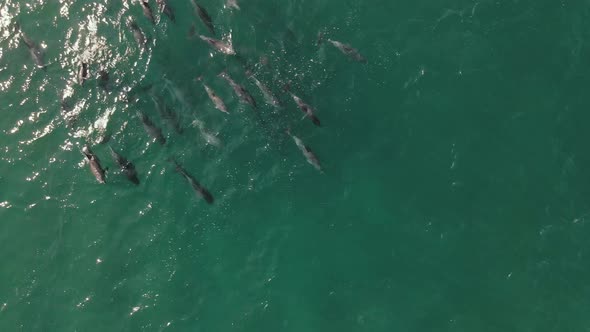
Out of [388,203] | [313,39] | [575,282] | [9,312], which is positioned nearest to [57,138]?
[9,312]

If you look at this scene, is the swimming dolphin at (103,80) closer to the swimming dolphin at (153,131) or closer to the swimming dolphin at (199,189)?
the swimming dolphin at (153,131)

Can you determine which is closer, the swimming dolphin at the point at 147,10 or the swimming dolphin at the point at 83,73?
the swimming dolphin at the point at 147,10

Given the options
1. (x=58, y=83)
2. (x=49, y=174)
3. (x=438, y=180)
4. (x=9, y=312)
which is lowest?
(x=438, y=180)

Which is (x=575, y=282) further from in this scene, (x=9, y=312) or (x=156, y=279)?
(x=9, y=312)

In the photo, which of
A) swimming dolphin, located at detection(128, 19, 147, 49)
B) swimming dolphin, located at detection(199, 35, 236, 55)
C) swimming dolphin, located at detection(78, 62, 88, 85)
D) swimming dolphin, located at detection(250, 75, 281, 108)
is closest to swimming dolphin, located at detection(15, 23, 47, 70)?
swimming dolphin, located at detection(78, 62, 88, 85)

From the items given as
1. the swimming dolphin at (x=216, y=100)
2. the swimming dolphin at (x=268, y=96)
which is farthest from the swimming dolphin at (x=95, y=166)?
the swimming dolphin at (x=268, y=96)

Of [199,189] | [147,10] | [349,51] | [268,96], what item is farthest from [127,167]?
[349,51]
